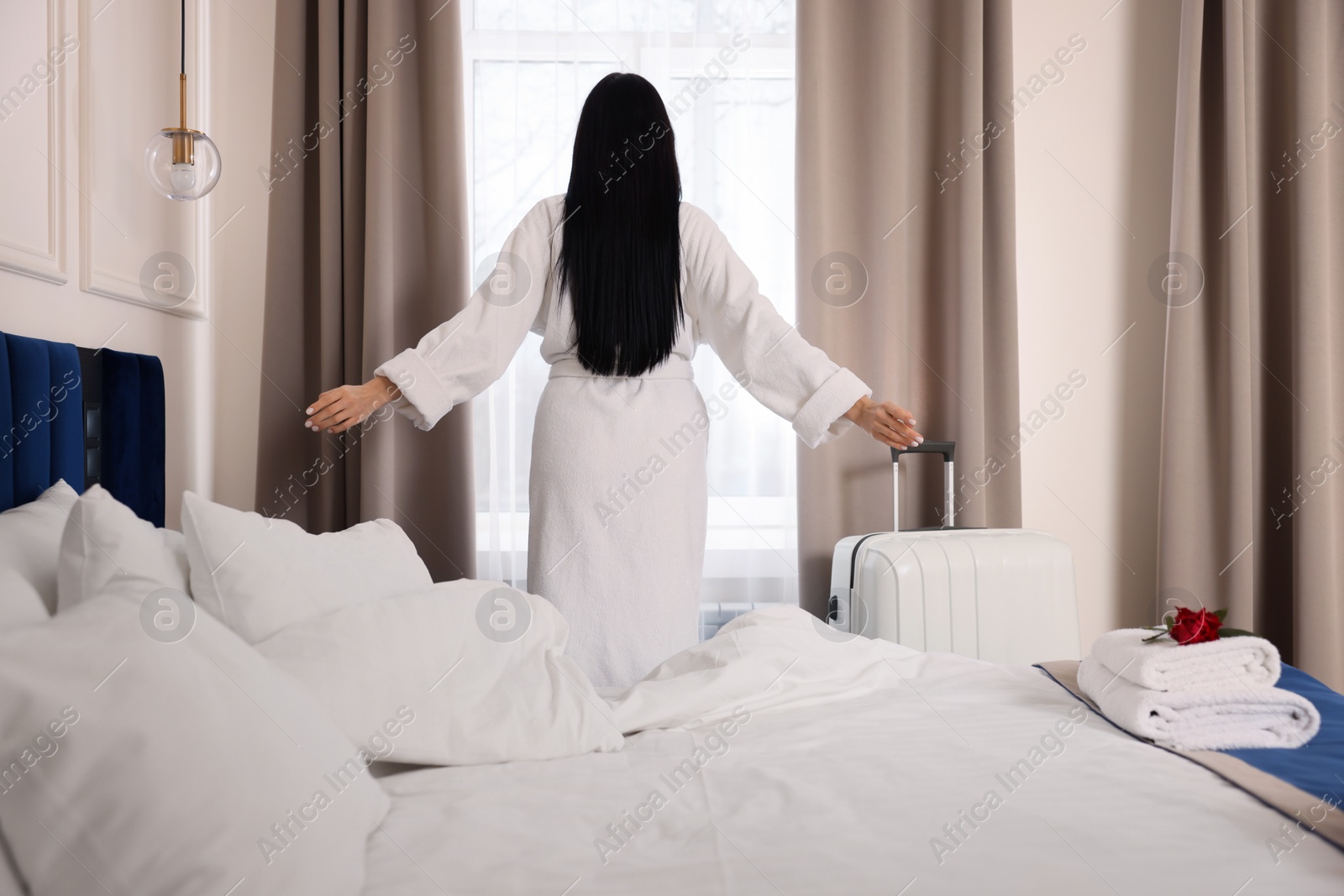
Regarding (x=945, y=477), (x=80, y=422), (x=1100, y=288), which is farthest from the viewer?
(x=1100, y=288)

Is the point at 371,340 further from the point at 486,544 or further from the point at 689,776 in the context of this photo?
the point at 689,776

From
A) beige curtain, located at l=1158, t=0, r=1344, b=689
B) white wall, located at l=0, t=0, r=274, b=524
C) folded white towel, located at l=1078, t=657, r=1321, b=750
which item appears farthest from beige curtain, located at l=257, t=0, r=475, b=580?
beige curtain, located at l=1158, t=0, r=1344, b=689

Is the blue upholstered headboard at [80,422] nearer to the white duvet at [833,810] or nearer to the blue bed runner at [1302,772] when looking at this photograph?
the white duvet at [833,810]

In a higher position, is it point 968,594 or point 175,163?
point 175,163

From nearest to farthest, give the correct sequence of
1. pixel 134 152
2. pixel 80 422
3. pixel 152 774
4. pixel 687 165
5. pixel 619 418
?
pixel 152 774, pixel 80 422, pixel 134 152, pixel 619 418, pixel 687 165

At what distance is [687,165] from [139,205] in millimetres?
1338

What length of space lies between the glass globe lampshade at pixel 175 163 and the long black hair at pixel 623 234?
69cm

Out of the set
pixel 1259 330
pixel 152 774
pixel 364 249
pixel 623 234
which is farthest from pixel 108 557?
pixel 1259 330

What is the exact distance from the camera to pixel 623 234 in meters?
1.77

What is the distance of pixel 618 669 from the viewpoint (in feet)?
5.46

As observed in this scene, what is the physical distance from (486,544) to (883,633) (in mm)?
1106

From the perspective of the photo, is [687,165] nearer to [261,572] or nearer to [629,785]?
[261,572]

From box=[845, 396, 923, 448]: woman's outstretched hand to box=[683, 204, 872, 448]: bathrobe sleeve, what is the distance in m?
0.03

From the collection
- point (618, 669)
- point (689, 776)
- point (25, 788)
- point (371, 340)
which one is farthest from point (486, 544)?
point (25, 788)
